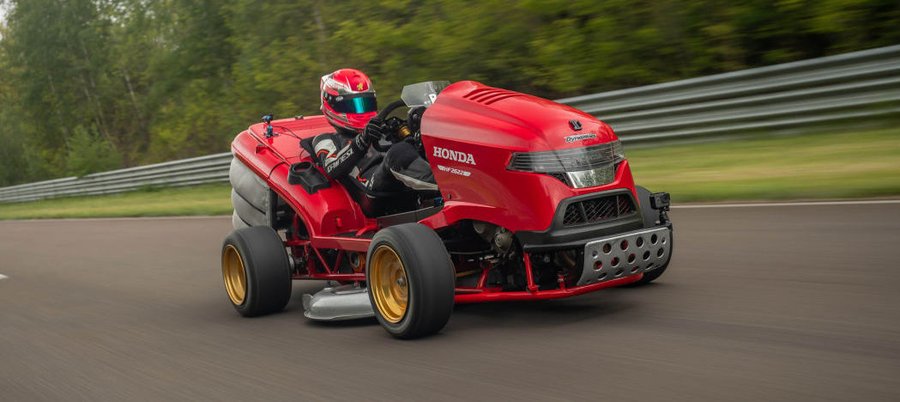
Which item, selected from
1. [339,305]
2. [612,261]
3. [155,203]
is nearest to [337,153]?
[339,305]

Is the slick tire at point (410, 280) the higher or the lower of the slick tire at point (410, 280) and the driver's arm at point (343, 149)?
the lower

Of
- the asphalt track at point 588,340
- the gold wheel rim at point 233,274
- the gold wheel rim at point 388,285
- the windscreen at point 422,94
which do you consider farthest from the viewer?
the gold wheel rim at point 233,274

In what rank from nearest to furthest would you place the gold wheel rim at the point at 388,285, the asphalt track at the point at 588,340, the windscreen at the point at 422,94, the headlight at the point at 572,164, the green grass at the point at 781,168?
1. the asphalt track at the point at 588,340
2. the headlight at the point at 572,164
3. the gold wheel rim at the point at 388,285
4. the windscreen at the point at 422,94
5. the green grass at the point at 781,168

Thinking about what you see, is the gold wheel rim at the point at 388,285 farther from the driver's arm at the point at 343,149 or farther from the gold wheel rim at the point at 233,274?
the gold wheel rim at the point at 233,274

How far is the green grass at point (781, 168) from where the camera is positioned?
28.3 feet

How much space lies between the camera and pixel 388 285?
5.46 metres

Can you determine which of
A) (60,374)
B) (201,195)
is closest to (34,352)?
(60,374)

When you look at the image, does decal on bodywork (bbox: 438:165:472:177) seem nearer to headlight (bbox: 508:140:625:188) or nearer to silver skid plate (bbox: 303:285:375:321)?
headlight (bbox: 508:140:625:188)

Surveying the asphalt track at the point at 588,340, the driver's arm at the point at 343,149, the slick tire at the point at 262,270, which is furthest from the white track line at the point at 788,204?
the slick tire at the point at 262,270

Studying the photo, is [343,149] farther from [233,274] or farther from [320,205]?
[233,274]

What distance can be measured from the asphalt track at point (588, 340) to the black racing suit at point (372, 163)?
859 millimetres

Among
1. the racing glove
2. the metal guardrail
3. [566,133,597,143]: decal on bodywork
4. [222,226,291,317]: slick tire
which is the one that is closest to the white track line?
the metal guardrail

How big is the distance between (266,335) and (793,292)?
3.06 metres

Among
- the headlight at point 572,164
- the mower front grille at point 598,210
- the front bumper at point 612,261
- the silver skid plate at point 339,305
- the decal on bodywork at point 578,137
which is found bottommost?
the silver skid plate at point 339,305
